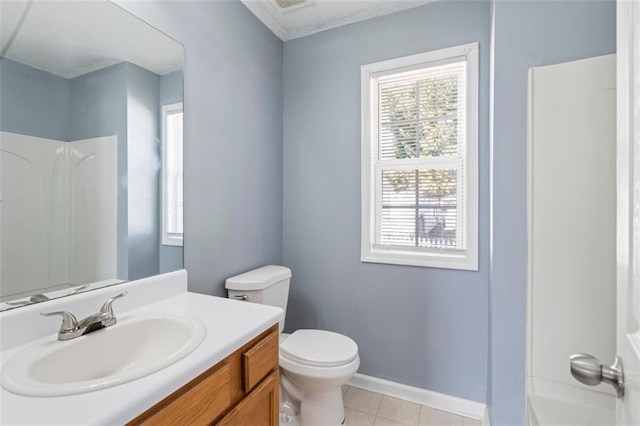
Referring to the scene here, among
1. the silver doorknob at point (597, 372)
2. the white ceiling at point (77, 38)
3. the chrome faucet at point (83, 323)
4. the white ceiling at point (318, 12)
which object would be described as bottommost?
the chrome faucet at point (83, 323)

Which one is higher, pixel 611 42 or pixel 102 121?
pixel 611 42

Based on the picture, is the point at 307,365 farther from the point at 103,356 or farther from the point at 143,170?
the point at 143,170

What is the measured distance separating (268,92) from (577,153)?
174 cm

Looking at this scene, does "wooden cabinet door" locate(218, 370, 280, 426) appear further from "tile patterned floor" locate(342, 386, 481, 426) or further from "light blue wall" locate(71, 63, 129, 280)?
"tile patterned floor" locate(342, 386, 481, 426)

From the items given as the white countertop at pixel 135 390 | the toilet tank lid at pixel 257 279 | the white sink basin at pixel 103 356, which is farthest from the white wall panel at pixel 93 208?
the toilet tank lid at pixel 257 279

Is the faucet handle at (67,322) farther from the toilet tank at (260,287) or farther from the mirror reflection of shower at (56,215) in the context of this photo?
the toilet tank at (260,287)

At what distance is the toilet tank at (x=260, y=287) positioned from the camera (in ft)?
5.23

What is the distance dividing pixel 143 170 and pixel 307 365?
3.80 ft

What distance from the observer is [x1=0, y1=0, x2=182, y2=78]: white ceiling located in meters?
0.91

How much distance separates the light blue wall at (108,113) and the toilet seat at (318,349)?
84 cm

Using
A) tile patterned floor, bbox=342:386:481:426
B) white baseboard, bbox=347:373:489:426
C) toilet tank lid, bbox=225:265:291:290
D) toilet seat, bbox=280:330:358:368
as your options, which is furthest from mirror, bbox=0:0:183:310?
white baseboard, bbox=347:373:489:426

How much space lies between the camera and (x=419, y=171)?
6.21 feet

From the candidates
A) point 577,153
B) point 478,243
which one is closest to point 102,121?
point 577,153

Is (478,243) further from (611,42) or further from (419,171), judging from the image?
(611,42)
